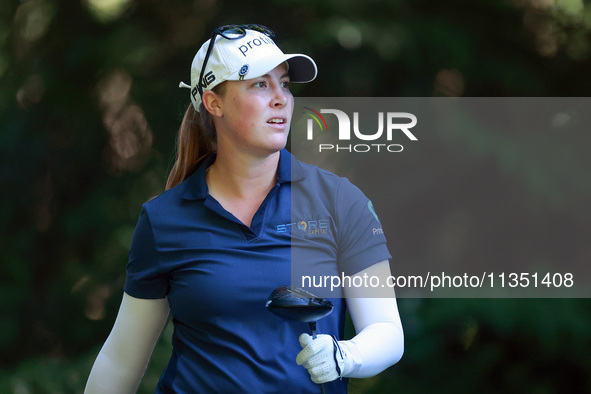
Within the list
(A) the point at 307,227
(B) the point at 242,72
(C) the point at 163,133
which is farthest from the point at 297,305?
(C) the point at 163,133

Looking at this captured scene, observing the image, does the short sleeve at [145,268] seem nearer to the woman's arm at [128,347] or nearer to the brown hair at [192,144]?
the woman's arm at [128,347]

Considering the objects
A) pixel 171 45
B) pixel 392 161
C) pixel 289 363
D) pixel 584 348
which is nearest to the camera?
pixel 289 363

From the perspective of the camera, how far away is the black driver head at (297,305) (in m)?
1.49

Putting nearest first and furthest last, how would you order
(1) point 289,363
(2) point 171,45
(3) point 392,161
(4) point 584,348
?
(1) point 289,363, (3) point 392,161, (4) point 584,348, (2) point 171,45

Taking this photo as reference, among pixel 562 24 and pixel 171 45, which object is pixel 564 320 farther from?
pixel 171 45

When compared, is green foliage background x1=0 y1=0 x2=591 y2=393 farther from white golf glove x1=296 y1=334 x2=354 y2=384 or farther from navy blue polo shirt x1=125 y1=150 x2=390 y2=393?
white golf glove x1=296 y1=334 x2=354 y2=384

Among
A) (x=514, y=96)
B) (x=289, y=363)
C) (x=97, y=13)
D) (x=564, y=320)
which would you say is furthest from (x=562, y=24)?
(x=289, y=363)

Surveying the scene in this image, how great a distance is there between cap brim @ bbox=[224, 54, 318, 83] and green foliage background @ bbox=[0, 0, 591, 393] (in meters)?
1.45

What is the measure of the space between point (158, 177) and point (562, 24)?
Result: 6.04 ft

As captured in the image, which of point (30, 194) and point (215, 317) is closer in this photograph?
point (215, 317)

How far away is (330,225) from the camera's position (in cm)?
167

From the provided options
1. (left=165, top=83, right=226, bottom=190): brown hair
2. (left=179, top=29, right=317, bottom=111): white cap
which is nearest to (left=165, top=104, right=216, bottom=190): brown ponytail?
(left=165, top=83, right=226, bottom=190): brown hair

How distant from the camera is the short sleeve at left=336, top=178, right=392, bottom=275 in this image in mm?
1647

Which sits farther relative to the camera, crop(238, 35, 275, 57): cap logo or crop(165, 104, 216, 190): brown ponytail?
crop(165, 104, 216, 190): brown ponytail
